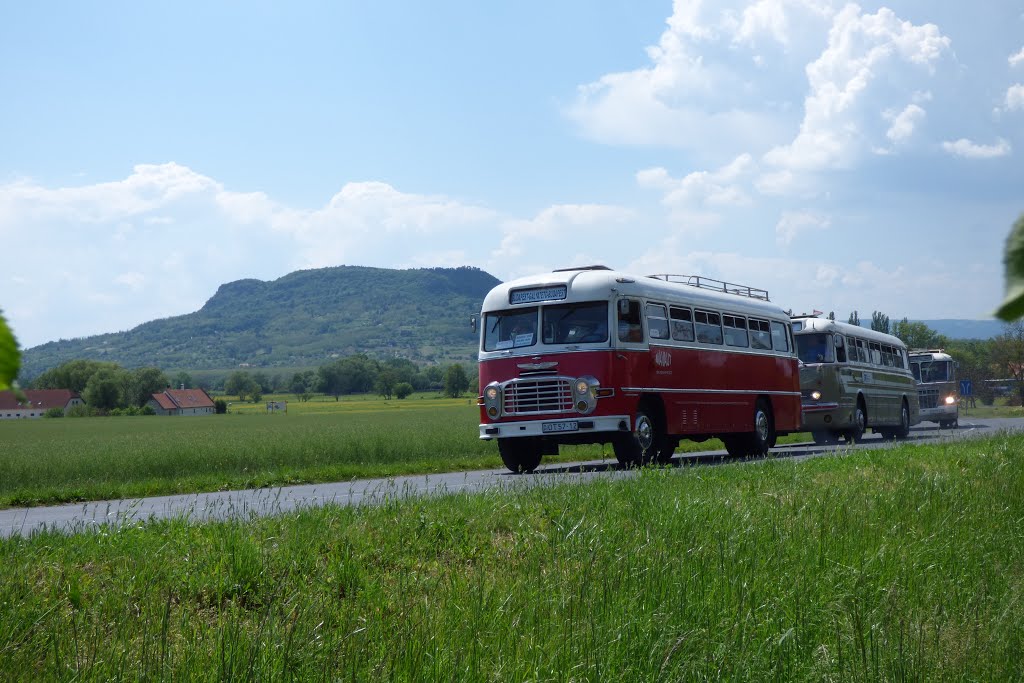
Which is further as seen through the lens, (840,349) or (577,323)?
(840,349)

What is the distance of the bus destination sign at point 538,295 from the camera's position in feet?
61.1

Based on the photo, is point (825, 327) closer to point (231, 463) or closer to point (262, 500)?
point (231, 463)

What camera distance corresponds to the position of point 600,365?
59.1 ft

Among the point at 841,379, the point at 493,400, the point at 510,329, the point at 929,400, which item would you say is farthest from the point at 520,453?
the point at 929,400

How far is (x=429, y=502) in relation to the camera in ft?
30.1

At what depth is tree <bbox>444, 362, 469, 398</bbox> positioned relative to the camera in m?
123

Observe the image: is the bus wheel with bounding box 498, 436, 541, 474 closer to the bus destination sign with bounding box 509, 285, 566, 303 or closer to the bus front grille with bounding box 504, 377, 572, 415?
the bus front grille with bounding box 504, 377, 572, 415

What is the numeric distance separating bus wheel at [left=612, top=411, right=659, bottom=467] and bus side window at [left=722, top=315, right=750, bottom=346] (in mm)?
3458

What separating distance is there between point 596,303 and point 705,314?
3529 millimetres

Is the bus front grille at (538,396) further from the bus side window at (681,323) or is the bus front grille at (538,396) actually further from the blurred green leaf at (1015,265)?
the blurred green leaf at (1015,265)

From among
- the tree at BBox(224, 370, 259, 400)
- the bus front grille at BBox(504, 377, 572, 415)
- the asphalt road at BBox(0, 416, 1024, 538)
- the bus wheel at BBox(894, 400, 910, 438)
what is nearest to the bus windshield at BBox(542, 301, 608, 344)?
the bus front grille at BBox(504, 377, 572, 415)

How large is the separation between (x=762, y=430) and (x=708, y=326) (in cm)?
328

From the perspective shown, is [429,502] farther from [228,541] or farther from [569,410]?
[569,410]

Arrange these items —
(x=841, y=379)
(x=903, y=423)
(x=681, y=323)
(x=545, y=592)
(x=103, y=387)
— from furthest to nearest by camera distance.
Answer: (x=903, y=423)
(x=841, y=379)
(x=681, y=323)
(x=545, y=592)
(x=103, y=387)
